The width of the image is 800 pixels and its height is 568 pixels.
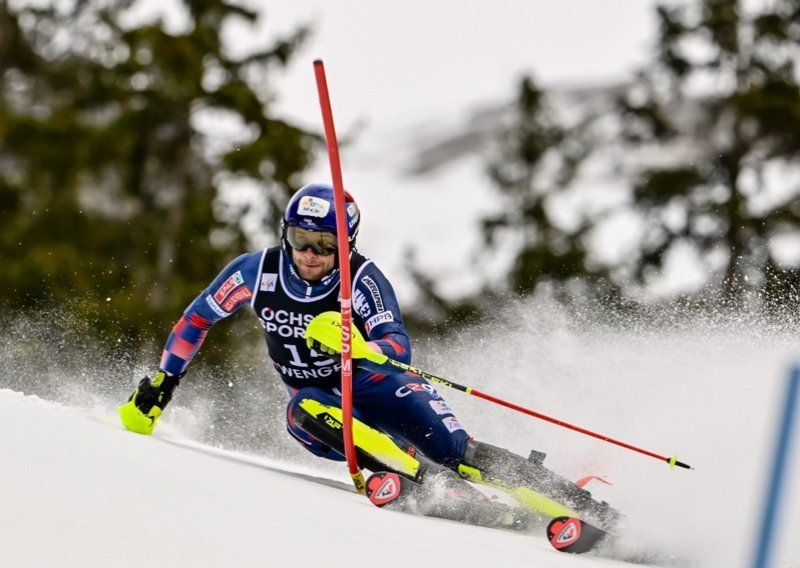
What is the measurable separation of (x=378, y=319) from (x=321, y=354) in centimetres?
53

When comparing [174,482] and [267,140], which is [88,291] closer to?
[267,140]

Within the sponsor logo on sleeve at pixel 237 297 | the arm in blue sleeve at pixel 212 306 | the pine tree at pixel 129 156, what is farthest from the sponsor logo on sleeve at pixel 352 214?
the pine tree at pixel 129 156

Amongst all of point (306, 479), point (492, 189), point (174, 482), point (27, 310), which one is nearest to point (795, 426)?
point (174, 482)

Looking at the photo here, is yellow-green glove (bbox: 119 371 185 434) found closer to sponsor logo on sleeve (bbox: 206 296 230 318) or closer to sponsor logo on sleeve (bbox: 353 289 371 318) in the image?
sponsor logo on sleeve (bbox: 206 296 230 318)

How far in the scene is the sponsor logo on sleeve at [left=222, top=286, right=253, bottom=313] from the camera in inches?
314

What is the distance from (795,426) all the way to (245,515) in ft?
7.56

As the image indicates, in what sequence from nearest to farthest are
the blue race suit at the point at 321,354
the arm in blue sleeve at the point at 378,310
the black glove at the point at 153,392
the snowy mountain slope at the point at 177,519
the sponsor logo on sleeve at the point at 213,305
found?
the snowy mountain slope at the point at 177,519, the arm in blue sleeve at the point at 378,310, the blue race suit at the point at 321,354, the black glove at the point at 153,392, the sponsor logo on sleeve at the point at 213,305

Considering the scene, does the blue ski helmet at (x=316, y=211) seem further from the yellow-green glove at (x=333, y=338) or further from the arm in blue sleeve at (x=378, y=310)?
the yellow-green glove at (x=333, y=338)

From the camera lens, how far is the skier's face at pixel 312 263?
25.1 feet

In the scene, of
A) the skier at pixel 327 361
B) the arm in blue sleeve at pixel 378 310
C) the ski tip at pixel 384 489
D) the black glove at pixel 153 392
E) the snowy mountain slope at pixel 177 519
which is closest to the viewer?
the snowy mountain slope at pixel 177 519

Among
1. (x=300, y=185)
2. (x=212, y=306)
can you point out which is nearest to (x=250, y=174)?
(x=300, y=185)

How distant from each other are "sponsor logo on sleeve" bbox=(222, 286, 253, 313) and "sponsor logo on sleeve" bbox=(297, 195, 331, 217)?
0.74 meters

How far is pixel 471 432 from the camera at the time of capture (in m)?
10.3

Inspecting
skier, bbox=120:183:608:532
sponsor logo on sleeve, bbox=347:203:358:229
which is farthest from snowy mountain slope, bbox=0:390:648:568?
sponsor logo on sleeve, bbox=347:203:358:229
